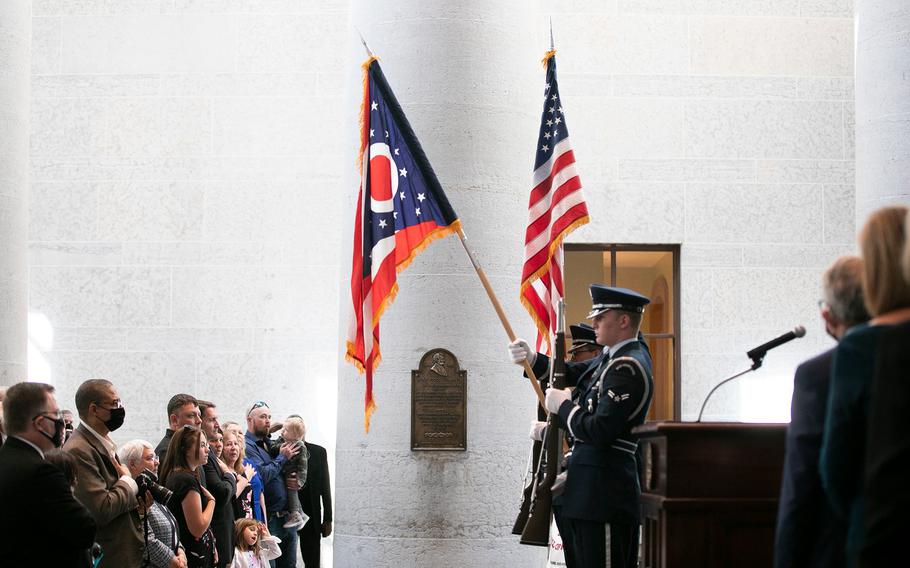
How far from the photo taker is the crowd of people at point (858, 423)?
2633 mm

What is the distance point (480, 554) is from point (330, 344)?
3.81 metres

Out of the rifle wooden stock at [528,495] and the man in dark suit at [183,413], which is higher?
the man in dark suit at [183,413]

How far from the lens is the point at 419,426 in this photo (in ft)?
30.1

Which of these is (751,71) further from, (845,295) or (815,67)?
(845,295)

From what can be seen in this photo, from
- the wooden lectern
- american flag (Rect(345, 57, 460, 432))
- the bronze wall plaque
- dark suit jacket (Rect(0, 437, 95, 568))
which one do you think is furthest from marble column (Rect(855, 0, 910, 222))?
dark suit jacket (Rect(0, 437, 95, 568))

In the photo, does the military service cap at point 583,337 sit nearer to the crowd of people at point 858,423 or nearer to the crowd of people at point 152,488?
the crowd of people at point 152,488

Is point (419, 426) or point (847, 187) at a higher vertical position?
point (847, 187)

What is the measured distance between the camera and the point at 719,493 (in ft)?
16.9

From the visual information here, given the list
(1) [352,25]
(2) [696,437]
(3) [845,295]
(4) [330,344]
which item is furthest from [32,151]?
(3) [845,295]

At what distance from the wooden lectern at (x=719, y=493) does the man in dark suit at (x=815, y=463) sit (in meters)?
1.19

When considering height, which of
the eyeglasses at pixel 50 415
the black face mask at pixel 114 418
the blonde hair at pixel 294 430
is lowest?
the blonde hair at pixel 294 430

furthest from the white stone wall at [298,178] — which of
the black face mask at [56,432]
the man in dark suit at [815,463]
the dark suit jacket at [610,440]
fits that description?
the man in dark suit at [815,463]

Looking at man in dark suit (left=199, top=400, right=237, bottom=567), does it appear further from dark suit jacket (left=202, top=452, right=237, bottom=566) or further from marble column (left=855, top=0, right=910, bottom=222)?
marble column (left=855, top=0, right=910, bottom=222)

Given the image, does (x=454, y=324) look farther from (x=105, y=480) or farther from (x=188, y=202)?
(x=188, y=202)
